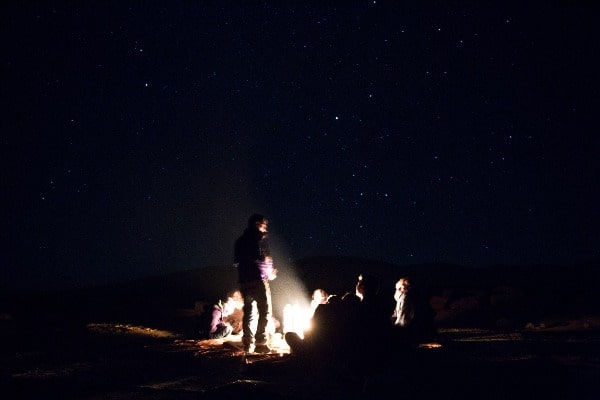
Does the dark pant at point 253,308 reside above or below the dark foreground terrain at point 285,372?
above

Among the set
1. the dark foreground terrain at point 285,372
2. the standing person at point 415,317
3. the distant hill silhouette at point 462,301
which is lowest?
the distant hill silhouette at point 462,301

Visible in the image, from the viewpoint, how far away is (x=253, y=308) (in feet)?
21.8

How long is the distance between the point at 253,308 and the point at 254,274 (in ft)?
1.79

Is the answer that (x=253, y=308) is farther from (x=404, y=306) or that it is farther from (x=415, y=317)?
(x=415, y=317)

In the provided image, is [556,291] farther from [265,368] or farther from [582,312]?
[265,368]

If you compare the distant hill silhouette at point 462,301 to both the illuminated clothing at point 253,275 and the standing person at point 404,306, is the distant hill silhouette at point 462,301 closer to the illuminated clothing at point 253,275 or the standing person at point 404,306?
the standing person at point 404,306

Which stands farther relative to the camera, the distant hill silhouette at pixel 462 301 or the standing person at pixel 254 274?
the distant hill silhouette at pixel 462 301

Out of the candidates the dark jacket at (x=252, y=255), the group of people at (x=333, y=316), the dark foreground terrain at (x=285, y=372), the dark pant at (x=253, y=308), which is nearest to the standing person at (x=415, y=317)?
the group of people at (x=333, y=316)

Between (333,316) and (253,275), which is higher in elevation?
(253,275)

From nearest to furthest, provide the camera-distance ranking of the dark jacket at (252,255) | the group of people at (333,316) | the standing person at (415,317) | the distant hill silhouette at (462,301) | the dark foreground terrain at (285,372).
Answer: the dark foreground terrain at (285,372), the group of people at (333,316), the dark jacket at (252,255), the standing person at (415,317), the distant hill silhouette at (462,301)

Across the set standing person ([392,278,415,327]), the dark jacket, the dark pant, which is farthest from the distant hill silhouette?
the dark jacket

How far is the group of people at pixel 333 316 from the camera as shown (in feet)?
15.3

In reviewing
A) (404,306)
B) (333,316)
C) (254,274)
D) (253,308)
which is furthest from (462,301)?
(333,316)

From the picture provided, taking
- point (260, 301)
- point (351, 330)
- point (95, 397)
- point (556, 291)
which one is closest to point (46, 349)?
point (260, 301)
